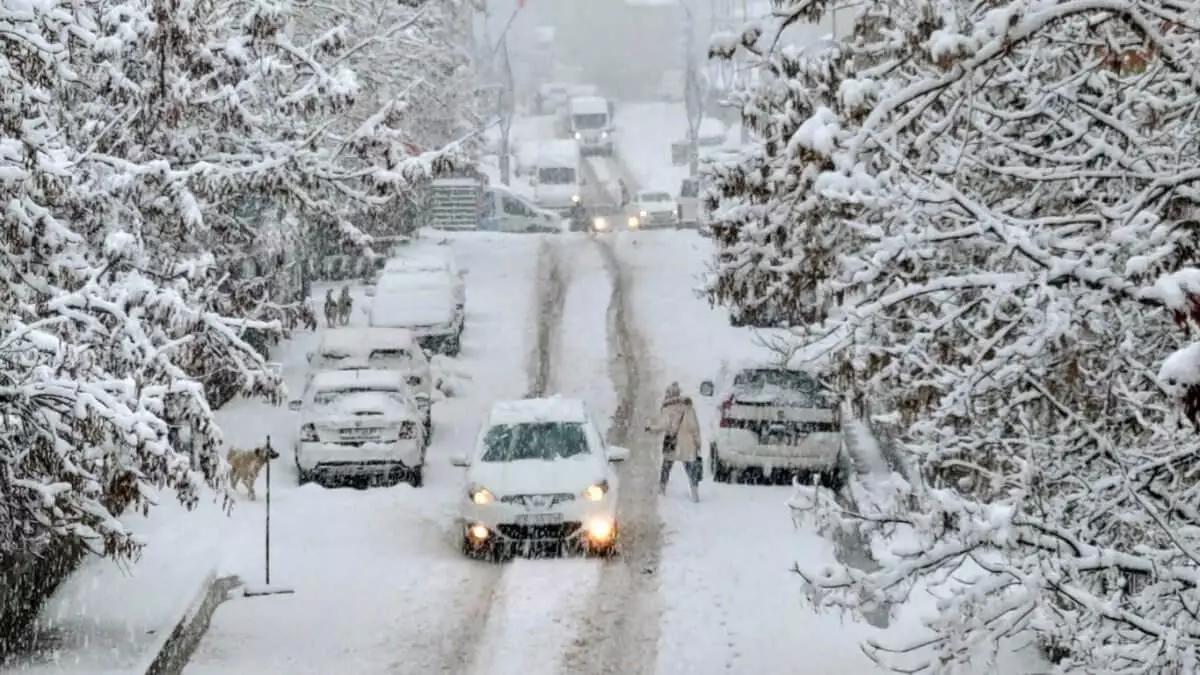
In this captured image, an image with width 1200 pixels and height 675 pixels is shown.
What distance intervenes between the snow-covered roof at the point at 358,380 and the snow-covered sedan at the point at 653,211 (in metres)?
36.2

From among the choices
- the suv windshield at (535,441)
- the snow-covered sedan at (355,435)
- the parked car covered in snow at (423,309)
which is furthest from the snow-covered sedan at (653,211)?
the suv windshield at (535,441)

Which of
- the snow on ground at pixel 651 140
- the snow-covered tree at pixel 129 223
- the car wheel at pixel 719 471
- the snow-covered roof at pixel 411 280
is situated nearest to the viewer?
the snow-covered tree at pixel 129 223

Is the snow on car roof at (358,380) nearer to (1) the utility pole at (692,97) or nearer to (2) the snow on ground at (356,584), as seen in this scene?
(2) the snow on ground at (356,584)

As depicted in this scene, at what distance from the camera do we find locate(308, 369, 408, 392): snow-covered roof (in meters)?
22.4

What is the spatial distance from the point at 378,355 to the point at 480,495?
847cm

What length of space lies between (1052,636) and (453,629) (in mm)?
7150

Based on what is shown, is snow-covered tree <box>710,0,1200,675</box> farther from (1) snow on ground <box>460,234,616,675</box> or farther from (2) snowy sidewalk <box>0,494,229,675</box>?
(2) snowy sidewalk <box>0,494,229,675</box>

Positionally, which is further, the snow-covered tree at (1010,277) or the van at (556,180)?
the van at (556,180)

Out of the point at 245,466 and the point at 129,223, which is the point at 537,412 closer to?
the point at 245,466

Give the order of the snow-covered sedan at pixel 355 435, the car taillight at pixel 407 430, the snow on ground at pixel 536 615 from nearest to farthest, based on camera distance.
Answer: the snow on ground at pixel 536 615 → the snow-covered sedan at pixel 355 435 → the car taillight at pixel 407 430

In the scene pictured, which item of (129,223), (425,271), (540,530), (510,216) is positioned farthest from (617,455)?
(510,216)

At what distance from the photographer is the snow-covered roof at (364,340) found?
2648 cm

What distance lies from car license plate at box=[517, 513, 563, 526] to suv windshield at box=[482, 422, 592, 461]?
3.71ft

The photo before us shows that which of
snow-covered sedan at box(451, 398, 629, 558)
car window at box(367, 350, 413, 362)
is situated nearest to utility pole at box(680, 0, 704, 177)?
car window at box(367, 350, 413, 362)
